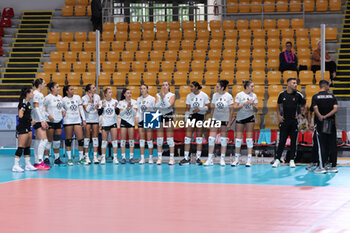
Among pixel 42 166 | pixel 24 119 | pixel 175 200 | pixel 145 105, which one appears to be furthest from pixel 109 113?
pixel 175 200

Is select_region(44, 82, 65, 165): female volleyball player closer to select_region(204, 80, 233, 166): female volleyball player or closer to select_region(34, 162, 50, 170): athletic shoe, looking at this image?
select_region(34, 162, 50, 170): athletic shoe

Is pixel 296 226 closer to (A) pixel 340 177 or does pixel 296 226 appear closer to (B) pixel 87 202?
(B) pixel 87 202

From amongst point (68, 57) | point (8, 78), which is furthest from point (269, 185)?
point (8, 78)

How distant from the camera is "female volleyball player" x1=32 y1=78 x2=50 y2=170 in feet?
38.3

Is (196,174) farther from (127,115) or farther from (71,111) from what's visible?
(71,111)

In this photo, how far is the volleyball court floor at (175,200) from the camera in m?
5.99

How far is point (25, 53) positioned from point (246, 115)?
12.6 m

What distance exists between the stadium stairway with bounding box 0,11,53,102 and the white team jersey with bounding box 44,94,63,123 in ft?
21.8

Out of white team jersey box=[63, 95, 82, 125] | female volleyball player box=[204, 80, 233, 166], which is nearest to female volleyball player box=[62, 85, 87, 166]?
white team jersey box=[63, 95, 82, 125]

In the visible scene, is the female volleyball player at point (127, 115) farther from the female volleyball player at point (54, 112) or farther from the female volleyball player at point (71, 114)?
the female volleyball player at point (54, 112)

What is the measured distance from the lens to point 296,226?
19.2 ft

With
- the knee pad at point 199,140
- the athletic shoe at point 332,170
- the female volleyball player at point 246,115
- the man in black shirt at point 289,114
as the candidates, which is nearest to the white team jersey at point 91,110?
the knee pad at point 199,140

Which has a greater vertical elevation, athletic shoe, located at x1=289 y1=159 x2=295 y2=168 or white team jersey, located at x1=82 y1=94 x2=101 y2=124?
white team jersey, located at x1=82 y1=94 x2=101 y2=124

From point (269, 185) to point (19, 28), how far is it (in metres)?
17.5
